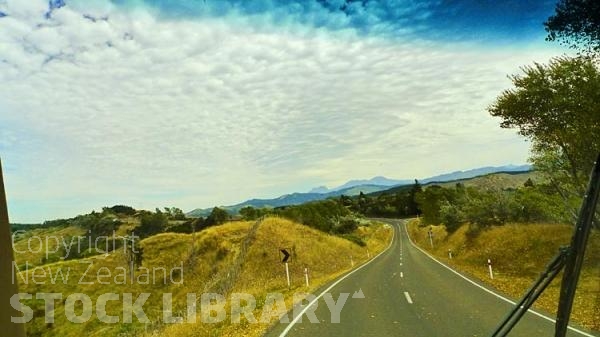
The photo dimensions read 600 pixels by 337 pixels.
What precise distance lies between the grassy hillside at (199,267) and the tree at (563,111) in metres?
19.0

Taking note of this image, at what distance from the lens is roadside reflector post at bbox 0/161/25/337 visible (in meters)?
1.90

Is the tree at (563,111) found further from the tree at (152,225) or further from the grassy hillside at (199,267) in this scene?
the tree at (152,225)

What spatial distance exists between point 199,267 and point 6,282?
170ft

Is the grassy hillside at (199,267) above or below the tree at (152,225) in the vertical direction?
below

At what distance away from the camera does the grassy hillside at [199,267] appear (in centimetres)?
4075

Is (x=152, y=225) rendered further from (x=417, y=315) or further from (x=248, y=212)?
(x=417, y=315)

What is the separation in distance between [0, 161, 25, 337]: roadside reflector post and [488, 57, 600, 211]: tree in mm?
18960

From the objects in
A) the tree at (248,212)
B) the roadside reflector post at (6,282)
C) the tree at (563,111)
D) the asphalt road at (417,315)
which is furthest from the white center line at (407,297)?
the tree at (248,212)

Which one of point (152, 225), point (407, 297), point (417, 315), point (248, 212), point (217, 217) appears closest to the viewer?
point (417, 315)

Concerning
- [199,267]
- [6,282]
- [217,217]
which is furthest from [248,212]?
[6,282]

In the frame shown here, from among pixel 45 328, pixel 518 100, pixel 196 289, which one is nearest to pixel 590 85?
pixel 518 100

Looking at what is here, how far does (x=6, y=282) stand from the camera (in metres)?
1.94

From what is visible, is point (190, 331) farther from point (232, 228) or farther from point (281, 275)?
point (232, 228)

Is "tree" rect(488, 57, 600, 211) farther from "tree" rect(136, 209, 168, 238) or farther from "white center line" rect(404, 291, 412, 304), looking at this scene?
"tree" rect(136, 209, 168, 238)
